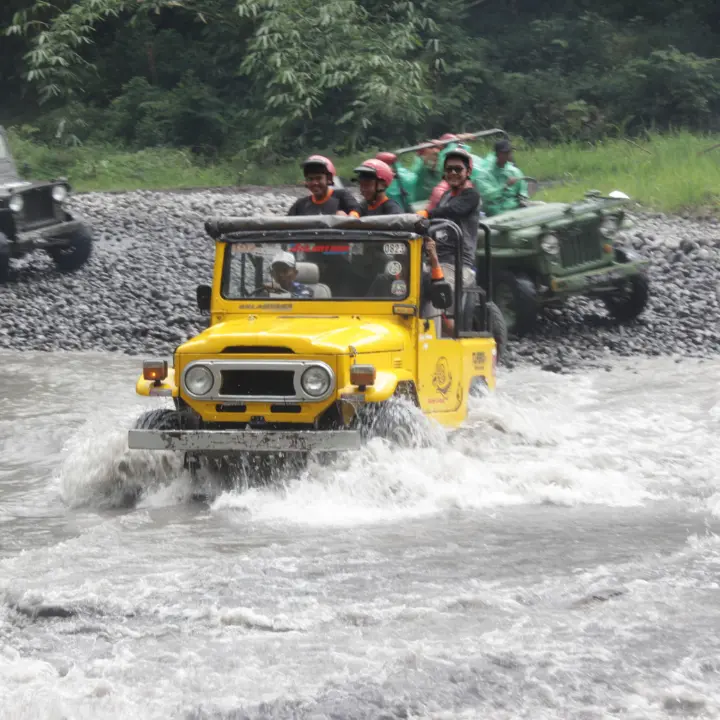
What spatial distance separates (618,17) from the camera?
35000mm

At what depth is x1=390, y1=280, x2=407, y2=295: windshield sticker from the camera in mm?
9234

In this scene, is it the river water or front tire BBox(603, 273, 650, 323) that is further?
front tire BBox(603, 273, 650, 323)

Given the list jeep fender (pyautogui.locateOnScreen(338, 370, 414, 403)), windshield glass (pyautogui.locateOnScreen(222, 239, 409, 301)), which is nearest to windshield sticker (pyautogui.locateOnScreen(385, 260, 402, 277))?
windshield glass (pyautogui.locateOnScreen(222, 239, 409, 301))

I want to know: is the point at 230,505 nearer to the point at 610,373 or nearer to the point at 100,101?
the point at 610,373

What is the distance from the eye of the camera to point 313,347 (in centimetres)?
841

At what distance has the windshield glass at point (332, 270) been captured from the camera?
30.4 feet

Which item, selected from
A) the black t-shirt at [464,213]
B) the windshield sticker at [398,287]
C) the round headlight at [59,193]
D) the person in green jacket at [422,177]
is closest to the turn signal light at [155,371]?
the windshield sticker at [398,287]

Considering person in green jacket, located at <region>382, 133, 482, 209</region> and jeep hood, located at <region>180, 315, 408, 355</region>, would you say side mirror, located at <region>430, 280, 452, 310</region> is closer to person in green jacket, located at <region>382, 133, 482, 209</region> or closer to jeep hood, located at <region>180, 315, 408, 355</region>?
jeep hood, located at <region>180, 315, 408, 355</region>

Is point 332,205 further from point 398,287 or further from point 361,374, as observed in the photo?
point 361,374

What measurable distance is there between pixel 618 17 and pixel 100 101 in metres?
11.9

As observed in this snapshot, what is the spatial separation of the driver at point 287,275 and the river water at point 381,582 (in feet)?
4.27

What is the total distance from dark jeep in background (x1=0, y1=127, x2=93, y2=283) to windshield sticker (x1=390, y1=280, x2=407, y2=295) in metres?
9.31

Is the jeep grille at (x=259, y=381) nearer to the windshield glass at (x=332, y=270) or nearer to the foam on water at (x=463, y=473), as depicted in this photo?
the foam on water at (x=463, y=473)

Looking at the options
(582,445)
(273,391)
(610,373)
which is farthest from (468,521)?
(610,373)
